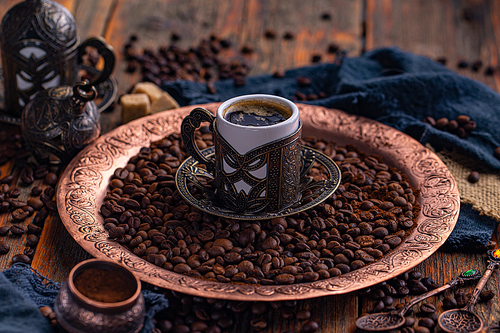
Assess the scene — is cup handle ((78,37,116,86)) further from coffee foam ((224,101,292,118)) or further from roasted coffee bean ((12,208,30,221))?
coffee foam ((224,101,292,118))

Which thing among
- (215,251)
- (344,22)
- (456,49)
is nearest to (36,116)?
(215,251)

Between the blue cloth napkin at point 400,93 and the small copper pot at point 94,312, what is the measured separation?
3.75 ft

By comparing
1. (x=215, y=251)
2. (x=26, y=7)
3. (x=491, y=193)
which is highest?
(x=26, y=7)

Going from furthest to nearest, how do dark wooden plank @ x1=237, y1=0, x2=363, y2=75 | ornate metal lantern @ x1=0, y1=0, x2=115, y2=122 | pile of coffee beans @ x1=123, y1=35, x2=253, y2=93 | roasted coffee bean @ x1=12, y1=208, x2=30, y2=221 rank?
dark wooden plank @ x1=237, y1=0, x2=363, y2=75
pile of coffee beans @ x1=123, y1=35, x2=253, y2=93
ornate metal lantern @ x1=0, y1=0, x2=115, y2=122
roasted coffee bean @ x1=12, y1=208, x2=30, y2=221

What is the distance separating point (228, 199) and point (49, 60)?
1026 mm

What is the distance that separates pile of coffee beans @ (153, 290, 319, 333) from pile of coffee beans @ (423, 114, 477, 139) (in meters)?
1.16

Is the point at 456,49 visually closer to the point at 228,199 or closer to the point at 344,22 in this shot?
the point at 344,22

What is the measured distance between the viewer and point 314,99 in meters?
2.39

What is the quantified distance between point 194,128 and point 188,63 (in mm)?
1295

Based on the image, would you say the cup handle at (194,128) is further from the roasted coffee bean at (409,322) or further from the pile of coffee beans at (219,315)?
the roasted coffee bean at (409,322)

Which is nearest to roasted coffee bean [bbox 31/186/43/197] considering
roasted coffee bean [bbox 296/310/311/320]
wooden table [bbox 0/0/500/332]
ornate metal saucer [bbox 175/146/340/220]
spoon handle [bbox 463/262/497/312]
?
ornate metal saucer [bbox 175/146/340/220]

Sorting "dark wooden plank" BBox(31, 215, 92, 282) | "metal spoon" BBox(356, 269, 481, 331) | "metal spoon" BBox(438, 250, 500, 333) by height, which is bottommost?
"metal spoon" BBox(438, 250, 500, 333)

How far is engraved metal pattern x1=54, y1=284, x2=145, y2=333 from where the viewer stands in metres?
1.12

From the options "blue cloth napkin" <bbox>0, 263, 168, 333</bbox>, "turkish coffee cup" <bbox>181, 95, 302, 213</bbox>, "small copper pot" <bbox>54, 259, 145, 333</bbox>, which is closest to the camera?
"small copper pot" <bbox>54, 259, 145, 333</bbox>
